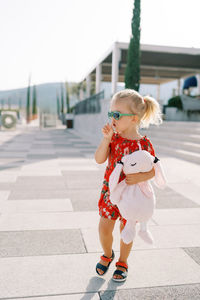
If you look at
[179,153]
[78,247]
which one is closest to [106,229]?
[78,247]

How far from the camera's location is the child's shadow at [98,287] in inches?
85.7

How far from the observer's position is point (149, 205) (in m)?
2.24

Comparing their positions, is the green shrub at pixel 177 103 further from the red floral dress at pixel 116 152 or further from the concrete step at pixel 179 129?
the red floral dress at pixel 116 152

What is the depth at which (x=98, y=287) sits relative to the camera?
229 centimetres

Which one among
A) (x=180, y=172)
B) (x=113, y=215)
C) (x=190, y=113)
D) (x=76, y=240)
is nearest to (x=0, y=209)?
(x=76, y=240)

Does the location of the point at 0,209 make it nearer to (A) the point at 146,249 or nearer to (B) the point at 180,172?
(A) the point at 146,249

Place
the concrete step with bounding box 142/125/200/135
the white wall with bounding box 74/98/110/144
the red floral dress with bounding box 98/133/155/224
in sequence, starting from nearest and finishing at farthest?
the red floral dress with bounding box 98/133/155/224 < the concrete step with bounding box 142/125/200/135 < the white wall with bounding box 74/98/110/144

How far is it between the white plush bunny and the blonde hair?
28 centimetres

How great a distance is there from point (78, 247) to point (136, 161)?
1196 mm

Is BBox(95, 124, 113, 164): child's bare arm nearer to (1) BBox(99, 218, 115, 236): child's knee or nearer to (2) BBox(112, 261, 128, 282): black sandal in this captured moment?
(1) BBox(99, 218, 115, 236): child's knee

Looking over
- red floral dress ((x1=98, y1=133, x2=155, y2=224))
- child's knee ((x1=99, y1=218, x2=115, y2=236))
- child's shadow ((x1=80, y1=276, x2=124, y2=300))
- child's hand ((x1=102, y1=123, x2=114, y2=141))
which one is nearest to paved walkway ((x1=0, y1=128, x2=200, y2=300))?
child's shadow ((x1=80, y1=276, x2=124, y2=300))

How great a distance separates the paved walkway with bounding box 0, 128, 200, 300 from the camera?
2.25 m

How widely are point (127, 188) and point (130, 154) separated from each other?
238mm

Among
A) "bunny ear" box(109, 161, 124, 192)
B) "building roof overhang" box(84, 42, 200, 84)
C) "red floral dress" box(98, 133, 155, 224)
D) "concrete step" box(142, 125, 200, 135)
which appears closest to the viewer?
"bunny ear" box(109, 161, 124, 192)
